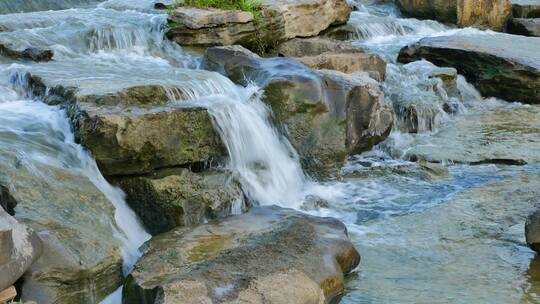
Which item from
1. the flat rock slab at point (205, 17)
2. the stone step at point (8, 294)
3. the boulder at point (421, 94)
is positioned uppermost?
the flat rock slab at point (205, 17)

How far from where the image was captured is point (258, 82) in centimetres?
819

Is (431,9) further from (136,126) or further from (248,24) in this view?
(136,126)

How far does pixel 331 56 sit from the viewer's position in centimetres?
996

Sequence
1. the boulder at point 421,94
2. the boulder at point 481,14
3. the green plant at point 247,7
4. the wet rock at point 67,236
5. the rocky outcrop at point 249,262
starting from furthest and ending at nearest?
the boulder at point 481,14, the green plant at point 247,7, the boulder at point 421,94, the wet rock at point 67,236, the rocky outcrop at point 249,262

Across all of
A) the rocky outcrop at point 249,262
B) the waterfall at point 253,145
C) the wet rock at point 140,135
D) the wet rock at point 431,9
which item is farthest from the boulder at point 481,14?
the rocky outcrop at point 249,262

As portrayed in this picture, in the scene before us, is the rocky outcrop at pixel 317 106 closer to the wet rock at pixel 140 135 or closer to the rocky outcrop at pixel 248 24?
the wet rock at pixel 140 135

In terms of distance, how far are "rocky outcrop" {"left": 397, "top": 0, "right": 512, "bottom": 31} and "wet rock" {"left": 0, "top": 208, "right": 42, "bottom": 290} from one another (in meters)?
11.6

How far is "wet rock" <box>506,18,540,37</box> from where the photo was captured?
14.6 m

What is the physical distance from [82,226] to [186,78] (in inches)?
116

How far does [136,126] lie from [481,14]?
33.7 feet

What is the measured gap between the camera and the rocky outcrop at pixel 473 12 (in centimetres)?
1480

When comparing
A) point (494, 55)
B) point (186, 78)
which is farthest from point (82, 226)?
point (494, 55)

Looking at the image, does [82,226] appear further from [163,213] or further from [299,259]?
[299,259]

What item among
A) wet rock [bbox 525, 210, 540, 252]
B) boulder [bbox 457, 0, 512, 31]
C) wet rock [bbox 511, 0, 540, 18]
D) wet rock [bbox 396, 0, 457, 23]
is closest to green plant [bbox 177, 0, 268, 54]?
wet rock [bbox 396, 0, 457, 23]
